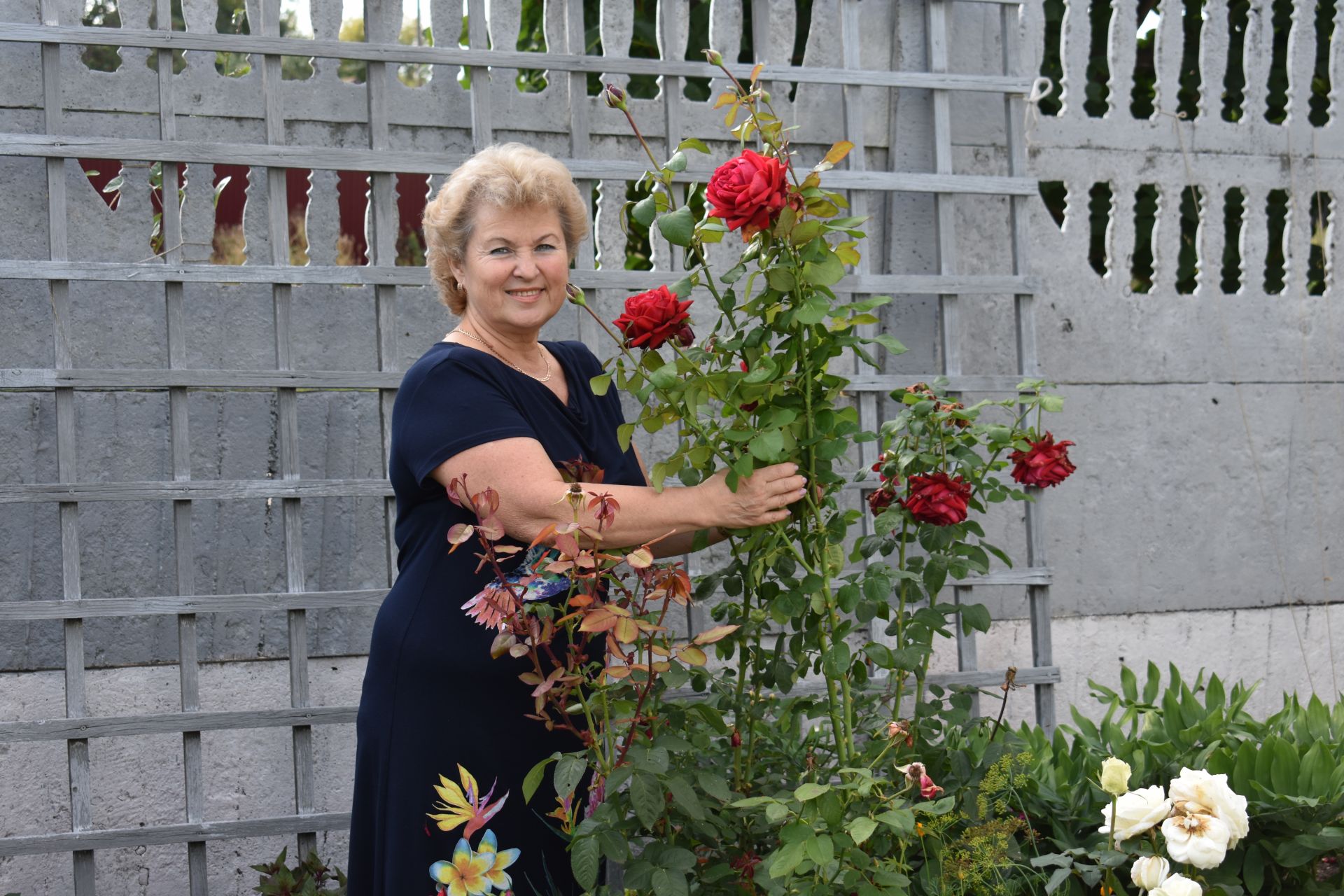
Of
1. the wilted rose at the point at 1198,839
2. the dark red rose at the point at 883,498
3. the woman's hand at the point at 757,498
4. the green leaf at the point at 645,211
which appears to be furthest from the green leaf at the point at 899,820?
the green leaf at the point at 645,211

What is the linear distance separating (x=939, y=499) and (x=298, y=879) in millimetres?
1725

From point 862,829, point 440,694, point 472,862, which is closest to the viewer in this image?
point 862,829

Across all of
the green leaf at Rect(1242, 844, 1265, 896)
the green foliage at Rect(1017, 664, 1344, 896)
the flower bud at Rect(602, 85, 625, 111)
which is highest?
the flower bud at Rect(602, 85, 625, 111)

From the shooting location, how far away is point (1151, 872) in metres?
1.54

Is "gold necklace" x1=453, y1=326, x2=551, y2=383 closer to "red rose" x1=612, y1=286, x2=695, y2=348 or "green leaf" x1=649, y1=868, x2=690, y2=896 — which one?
"red rose" x1=612, y1=286, x2=695, y2=348

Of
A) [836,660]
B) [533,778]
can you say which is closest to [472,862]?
[533,778]

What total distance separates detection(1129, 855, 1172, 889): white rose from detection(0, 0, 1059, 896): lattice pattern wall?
4.83 feet

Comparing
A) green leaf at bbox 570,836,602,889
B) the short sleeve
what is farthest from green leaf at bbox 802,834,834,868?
the short sleeve

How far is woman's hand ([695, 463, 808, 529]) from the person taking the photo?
1.70m

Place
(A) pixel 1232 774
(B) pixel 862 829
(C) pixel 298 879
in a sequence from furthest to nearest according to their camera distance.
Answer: (C) pixel 298 879 < (A) pixel 1232 774 < (B) pixel 862 829

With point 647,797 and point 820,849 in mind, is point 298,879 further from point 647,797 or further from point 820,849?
point 820,849

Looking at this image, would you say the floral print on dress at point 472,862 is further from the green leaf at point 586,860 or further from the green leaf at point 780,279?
the green leaf at point 780,279

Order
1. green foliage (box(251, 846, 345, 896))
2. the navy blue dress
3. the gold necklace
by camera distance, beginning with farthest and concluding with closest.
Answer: green foliage (box(251, 846, 345, 896))
the gold necklace
the navy blue dress

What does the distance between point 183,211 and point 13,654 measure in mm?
1127
